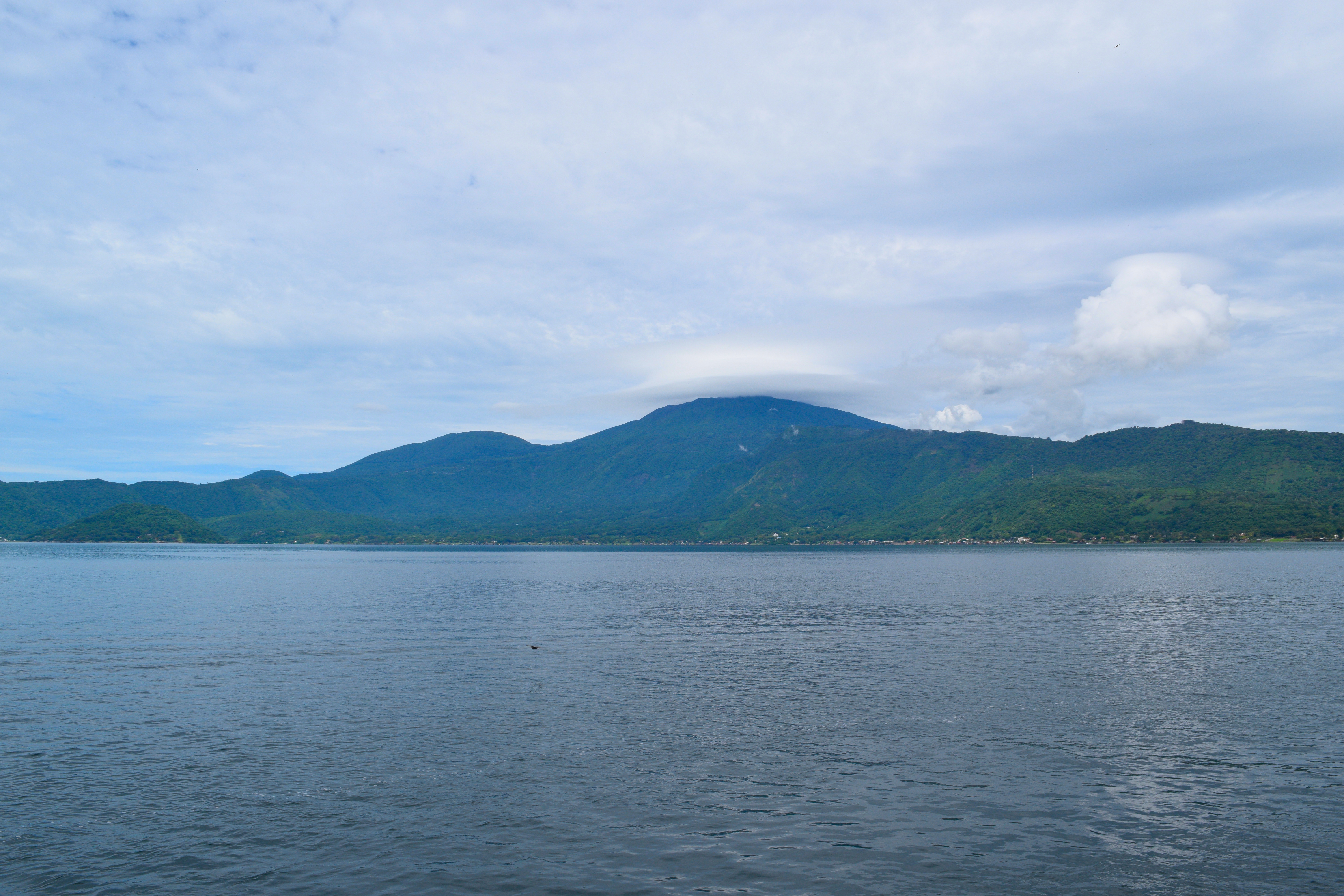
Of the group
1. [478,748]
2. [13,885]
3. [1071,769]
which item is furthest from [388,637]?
[1071,769]

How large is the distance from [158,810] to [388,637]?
46.1 metres

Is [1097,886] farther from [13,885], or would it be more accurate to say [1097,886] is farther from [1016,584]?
[1016,584]

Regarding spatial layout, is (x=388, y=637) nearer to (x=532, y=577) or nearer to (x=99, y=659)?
(x=99, y=659)

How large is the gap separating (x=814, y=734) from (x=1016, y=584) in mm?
115215

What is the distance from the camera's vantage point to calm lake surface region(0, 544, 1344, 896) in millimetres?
23766

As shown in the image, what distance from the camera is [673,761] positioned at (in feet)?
112

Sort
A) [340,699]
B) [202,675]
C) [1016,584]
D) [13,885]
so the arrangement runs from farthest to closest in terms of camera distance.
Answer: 1. [1016,584]
2. [202,675]
3. [340,699]
4. [13,885]

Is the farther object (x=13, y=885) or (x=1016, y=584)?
(x=1016, y=584)

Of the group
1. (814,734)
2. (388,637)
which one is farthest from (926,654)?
(388,637)

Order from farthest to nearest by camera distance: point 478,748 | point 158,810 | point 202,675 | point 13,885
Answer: point 202,675, point 478,748, point 158,810, point 13,885

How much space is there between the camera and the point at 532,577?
171625mm

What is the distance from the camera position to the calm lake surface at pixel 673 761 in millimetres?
23766

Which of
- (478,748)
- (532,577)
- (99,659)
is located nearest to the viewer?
(478,748)

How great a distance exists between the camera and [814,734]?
38219 mm
